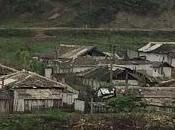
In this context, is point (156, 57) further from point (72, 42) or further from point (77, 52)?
point (72, 42)

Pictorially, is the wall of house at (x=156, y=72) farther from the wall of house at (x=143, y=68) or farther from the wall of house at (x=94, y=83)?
the wall of house at (x=94, y=83)

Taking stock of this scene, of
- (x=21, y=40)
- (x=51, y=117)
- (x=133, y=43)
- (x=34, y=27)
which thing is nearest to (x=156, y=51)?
(x=133, y=43)

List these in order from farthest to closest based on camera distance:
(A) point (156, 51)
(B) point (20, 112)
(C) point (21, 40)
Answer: (C) point (21, 40) < (A) point (156, 51) < (B) point (20, 112)

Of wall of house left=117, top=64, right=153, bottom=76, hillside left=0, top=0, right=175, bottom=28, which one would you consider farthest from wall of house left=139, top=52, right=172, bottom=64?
hillside left=0, top=0, right=175, bottom=28

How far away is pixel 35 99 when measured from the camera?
33312 millimetres

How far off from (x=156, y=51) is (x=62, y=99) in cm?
2190

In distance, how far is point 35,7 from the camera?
77.1m

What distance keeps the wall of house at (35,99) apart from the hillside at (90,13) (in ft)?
126

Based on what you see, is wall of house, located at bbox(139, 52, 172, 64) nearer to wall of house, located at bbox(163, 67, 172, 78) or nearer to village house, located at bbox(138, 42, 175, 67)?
village house, located at bbox(138, 42, 175, 67)

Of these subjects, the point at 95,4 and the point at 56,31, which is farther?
the point at 95,4

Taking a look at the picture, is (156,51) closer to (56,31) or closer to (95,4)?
(56,31)

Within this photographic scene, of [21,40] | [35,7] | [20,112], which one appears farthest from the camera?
[35,7]

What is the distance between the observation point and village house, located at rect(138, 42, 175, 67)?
5341 cm

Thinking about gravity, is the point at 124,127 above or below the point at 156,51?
below
